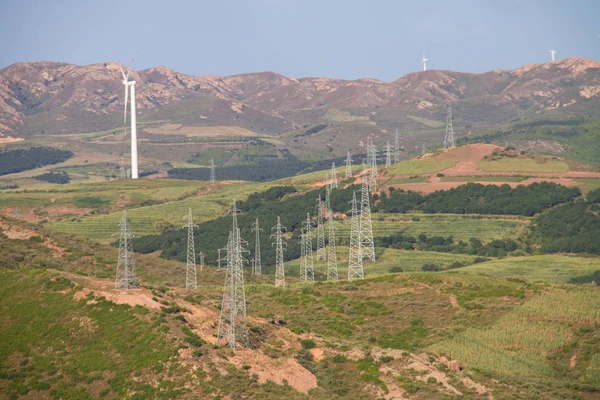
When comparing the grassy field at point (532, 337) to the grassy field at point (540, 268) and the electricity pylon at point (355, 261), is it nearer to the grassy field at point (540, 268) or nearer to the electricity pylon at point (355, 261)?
the electricity pylon at point (355, 261)

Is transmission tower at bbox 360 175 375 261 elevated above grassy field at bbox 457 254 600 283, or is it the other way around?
transmission tower at bbox 360 175 375 261

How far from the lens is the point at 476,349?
81.8m

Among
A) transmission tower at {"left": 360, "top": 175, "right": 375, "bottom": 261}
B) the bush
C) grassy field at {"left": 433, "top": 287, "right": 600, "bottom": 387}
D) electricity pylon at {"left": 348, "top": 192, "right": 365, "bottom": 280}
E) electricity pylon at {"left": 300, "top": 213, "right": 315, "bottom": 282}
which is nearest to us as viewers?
grassy field at {"left": 433, "top": 287, "right": 600, "bottom": 387}

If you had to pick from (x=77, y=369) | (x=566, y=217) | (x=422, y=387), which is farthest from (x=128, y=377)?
(x=566, y=217)

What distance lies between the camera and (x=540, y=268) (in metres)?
139

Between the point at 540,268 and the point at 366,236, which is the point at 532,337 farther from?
the point at 540,268

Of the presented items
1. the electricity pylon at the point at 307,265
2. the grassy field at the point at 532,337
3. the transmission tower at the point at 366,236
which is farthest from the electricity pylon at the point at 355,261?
the grassy field at the point at 532,337

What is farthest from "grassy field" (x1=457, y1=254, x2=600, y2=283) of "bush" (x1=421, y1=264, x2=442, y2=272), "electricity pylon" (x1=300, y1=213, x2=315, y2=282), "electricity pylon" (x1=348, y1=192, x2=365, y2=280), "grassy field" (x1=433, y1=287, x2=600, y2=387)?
"grassy field" (x1=433, y1=287, x2=600, y2=387)

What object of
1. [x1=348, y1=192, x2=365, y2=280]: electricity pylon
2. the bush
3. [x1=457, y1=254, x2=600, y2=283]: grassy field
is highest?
[x1=348, y1=192, x2=365, y2=280]: electricity pylon

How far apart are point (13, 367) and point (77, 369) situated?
16.9 ft

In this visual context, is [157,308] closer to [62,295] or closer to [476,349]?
[62,295]

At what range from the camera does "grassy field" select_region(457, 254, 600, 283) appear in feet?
432

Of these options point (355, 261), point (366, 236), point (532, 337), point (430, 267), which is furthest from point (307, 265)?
point (532, 337)

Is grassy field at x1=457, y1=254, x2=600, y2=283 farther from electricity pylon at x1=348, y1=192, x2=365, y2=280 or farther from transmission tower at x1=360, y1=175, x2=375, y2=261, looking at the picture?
electricity pylon at x1=348, y1=192, x2=365, y2=280
